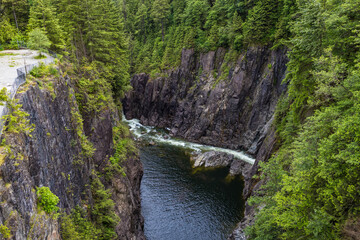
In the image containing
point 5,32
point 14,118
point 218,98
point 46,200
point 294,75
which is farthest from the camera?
point 218,98

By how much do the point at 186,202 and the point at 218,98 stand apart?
28726mm

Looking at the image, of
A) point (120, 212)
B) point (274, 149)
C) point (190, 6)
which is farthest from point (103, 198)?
point (190, 6)

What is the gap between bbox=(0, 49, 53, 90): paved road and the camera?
14.1 meters

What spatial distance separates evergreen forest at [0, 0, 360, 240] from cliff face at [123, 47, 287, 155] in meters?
4.21

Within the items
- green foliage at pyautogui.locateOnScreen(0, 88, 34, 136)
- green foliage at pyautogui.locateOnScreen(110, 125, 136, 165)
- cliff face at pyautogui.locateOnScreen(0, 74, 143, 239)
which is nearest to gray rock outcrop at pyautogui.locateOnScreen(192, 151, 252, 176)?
green foliage at pyautogui.locateOnScreen(110, 125, 136, 165)

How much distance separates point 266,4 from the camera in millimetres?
50188

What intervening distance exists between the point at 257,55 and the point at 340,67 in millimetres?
38773

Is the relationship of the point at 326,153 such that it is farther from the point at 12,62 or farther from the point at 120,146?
the point at 120,146

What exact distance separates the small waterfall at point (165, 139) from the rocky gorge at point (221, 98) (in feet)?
6.11

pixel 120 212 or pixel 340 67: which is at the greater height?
pixel 340 67

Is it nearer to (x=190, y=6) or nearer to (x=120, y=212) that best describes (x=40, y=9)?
(x=120, y=212)

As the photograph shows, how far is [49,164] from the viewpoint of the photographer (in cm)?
1311

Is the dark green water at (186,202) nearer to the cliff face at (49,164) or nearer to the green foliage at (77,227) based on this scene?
the cliff face at (49,164)

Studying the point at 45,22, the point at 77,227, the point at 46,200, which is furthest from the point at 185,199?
the point at 45,22
